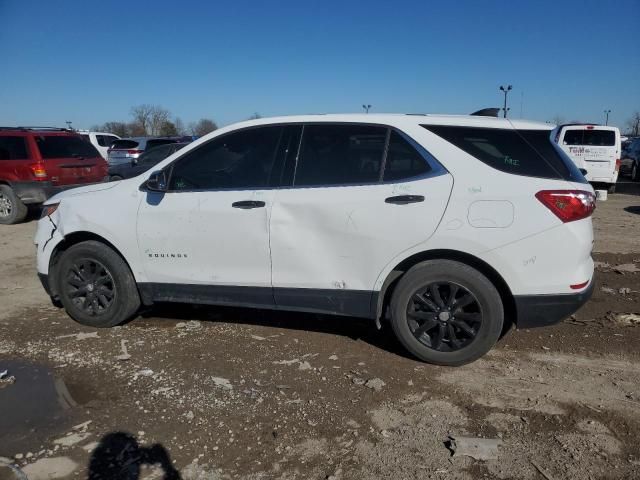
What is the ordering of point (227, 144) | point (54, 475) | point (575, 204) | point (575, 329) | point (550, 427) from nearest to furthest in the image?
point (54, 475)
point (550, 427)
point (575, 204)
point (227, 144)
point (575, 329)

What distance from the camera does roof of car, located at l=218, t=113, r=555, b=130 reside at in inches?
146

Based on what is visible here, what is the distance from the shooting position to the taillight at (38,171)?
10188mm

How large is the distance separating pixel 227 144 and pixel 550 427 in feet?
10.1

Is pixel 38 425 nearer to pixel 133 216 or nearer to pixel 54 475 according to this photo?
pixel 54 475

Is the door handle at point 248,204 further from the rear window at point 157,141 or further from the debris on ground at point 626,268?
the rear window at point 157,141

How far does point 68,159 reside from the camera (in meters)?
10.6

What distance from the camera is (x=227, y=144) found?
13.8ft

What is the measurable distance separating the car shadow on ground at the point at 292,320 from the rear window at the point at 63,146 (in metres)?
6.85

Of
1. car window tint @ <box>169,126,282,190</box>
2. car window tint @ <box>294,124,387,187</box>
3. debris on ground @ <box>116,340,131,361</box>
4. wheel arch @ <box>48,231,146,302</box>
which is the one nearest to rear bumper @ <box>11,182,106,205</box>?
wheel arch @ <box>48,231,146,302</box>

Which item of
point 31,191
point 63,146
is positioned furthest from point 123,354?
Answer: point 63,146

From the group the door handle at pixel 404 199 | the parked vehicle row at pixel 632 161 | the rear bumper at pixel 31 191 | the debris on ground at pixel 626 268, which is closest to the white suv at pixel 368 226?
the door handle at pixel 404 199

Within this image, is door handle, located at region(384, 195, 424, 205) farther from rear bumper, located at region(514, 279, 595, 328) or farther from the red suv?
the red suv

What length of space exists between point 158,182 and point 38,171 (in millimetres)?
A: 7438

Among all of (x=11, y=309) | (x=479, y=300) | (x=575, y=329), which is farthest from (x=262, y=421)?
(x=11, y=309)
